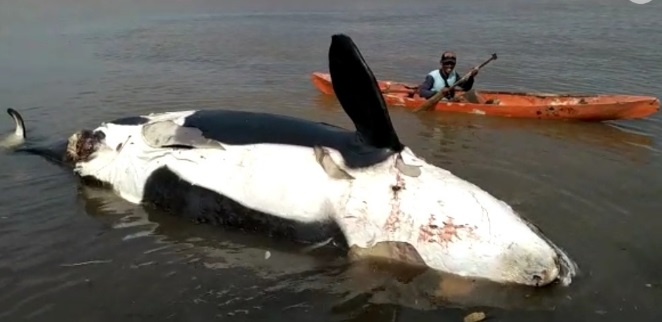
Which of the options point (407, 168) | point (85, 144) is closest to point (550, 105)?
point (407, 168)

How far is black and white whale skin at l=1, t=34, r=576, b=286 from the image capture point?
4.46m

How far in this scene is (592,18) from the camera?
24.7 meters

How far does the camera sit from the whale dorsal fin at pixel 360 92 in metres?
4.44

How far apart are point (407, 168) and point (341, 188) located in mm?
507

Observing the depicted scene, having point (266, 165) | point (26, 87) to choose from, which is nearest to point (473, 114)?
point (266, 165)

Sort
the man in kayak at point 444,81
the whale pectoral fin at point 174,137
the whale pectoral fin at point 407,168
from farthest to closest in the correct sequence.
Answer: the man in kayak at point 444,81 → the whale pectoral fin at point 174,137 → the whale pectoral fin at point 407,168

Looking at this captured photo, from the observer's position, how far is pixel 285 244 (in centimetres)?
526

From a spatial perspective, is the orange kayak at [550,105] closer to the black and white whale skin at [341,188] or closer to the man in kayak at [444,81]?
the man in kayak at [444,81]

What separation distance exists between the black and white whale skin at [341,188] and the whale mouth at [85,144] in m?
0.66

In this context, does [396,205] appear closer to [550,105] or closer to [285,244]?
[285,244]

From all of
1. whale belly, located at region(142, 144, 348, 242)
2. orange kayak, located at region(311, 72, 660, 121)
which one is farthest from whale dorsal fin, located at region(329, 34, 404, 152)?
orange kayak, located at region(311, 72, 660, 121)

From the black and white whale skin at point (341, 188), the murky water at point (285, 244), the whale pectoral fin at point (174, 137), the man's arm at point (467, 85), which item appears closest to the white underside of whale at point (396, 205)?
the black and white whale skin at point (341, 188)

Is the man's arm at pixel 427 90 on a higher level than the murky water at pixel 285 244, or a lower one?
higher

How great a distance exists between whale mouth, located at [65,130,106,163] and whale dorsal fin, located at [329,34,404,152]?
9.80 feet
